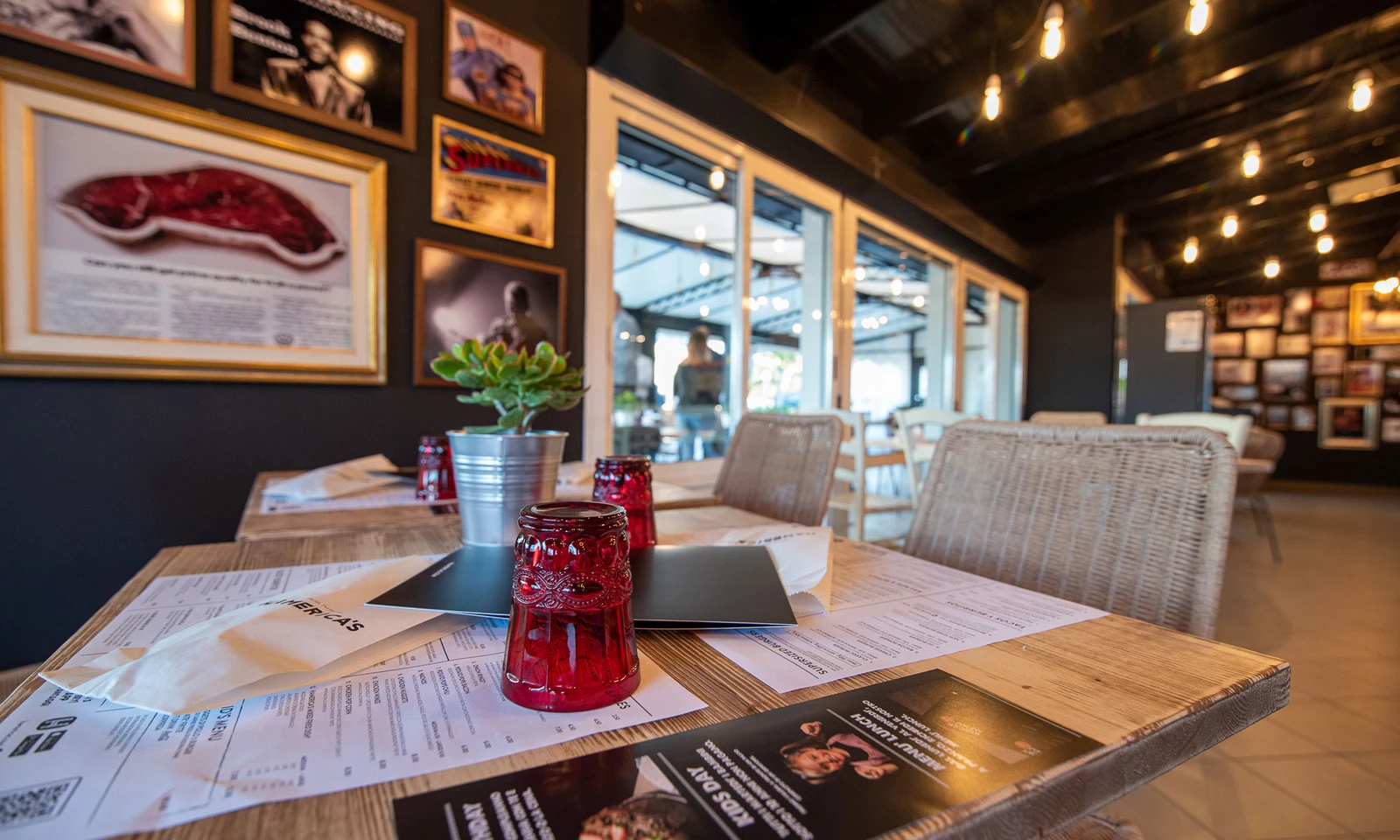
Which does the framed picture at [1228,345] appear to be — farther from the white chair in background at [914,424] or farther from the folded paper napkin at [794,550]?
the folded paper napkin at [794,550]

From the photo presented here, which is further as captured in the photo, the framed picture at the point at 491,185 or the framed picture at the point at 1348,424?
the framed picture at the point at 1348,424

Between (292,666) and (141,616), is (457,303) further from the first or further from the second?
(292,666)

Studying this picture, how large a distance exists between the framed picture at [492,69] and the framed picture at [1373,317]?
35.2 feet

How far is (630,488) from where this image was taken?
77 centimetres

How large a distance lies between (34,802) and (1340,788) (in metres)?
2.21

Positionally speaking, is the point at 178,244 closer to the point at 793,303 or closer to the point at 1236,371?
the point at 793,303

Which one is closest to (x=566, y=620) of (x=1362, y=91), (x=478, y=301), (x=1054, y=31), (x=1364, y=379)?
(x=478, y=301)

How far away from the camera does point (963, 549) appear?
0.98m

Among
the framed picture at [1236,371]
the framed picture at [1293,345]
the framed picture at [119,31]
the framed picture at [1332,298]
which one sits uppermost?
the framed picture at [1332,298]

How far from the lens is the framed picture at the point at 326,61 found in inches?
63.8

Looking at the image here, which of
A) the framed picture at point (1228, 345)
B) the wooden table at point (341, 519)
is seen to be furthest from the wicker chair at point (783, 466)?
the framed picture at point (1228, 345)

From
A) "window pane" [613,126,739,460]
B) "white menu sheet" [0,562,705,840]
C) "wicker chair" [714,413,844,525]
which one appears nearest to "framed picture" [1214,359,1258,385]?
"window pane" [613,126,739,460]

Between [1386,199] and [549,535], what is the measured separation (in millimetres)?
10020

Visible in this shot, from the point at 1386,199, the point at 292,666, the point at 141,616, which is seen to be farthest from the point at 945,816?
the point at 1386,199
